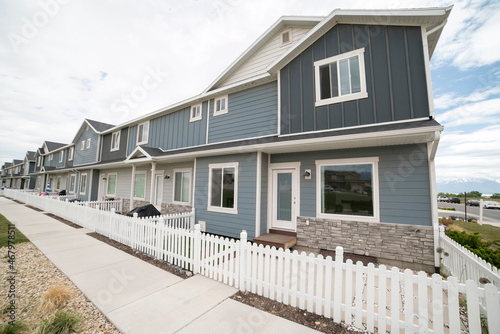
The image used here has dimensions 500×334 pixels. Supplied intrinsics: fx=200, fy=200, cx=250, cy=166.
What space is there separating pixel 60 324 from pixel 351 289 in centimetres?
401

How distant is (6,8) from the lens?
19.8ft

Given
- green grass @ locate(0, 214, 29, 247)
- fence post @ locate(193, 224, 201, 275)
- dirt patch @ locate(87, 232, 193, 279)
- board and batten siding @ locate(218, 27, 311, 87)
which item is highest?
board and batten siding @ locate(218, 27, 311, 87)

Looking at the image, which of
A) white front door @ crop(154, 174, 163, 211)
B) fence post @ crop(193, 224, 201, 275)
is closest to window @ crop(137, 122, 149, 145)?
white front door @ crop(154, 174, 163, 211)

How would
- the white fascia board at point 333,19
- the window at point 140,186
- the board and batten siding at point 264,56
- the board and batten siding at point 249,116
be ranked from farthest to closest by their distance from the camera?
the window at point 140,186
the board and batten siding at point 264,56
the board and batten siding at point 249,116
the white fascia board at point 333,19

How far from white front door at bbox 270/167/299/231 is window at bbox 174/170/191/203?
4.72 metres

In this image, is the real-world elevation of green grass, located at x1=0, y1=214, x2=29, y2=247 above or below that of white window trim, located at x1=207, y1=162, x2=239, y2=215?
below

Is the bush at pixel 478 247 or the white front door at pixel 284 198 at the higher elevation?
the white front door at pixel 284 198

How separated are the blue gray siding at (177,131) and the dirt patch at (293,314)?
7631mm

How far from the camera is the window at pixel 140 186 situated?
1249 centimetres

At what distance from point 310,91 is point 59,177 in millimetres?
30931

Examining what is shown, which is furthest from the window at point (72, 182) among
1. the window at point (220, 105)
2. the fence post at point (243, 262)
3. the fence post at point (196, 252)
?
the fence post at point (243, 262)

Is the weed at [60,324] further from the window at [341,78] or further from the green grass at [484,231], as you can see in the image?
the green grass at [484,231]

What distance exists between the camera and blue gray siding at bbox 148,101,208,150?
33.5 ft

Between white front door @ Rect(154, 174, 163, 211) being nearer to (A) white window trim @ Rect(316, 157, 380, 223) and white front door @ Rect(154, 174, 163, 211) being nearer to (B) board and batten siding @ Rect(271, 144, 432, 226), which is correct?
(A) white window trim @ Rect(316, 157, 380, 223)
